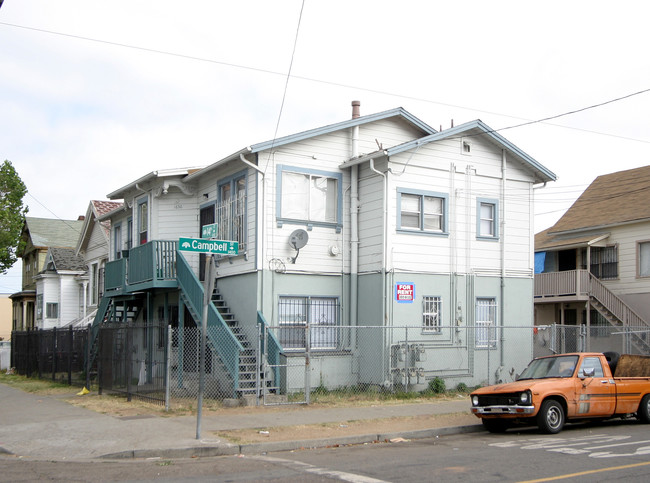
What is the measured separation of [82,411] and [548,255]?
74.8 ft

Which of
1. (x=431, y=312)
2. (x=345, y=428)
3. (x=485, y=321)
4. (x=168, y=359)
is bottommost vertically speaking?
(x=345, y=428)

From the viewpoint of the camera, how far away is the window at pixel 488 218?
853 inches

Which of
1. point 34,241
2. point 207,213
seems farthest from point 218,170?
point 34,241

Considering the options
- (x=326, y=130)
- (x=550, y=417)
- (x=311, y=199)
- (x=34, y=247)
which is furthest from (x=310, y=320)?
(x=34, y=247)

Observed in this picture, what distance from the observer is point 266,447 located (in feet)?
38.5

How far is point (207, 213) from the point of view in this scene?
74.6 ft

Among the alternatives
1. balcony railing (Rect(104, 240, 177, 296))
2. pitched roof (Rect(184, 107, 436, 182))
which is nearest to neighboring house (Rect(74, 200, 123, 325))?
→ balcony railing (Rect(104, 240, 177, 296))

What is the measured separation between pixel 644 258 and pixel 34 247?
35763 millimetres

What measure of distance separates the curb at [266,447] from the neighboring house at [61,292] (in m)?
29.7

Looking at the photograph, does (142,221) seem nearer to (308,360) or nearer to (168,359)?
(168,359)

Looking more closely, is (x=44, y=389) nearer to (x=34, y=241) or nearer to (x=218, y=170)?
(x=218, y=170)

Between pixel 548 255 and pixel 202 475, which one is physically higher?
pixel 548 255

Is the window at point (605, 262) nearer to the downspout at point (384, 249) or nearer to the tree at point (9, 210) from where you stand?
the downspout at point (384, 249)

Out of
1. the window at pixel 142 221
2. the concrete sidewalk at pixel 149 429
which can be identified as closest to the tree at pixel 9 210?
the window at pixel 142 221
